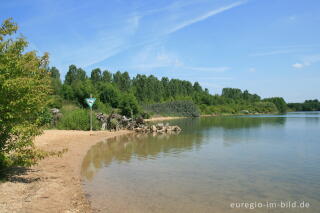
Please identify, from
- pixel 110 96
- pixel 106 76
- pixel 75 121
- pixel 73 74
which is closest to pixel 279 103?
pixel 106 76

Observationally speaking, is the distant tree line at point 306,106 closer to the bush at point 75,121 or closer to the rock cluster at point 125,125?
the rock cluster at point 125,125

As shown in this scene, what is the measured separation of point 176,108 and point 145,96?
9593 millimetres

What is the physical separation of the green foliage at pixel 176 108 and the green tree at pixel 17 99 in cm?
6530

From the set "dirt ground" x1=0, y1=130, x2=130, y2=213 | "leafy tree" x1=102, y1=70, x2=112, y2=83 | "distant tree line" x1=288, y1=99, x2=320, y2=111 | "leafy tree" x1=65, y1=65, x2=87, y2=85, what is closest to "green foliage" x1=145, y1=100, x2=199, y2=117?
"leafy tree" x1=102, y1=70, x2=112, y2=83

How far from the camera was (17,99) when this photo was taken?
731cm

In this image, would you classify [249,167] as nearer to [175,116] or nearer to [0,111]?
[0,111]

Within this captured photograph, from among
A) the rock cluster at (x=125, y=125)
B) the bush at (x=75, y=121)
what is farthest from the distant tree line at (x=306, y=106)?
the bush at (x=75, y=121)

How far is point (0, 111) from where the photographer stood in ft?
23.8

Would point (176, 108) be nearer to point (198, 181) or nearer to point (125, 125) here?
point (125, 125)

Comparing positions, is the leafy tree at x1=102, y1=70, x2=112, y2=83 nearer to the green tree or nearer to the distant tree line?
the green tree

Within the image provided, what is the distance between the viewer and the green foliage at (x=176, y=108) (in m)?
76.3

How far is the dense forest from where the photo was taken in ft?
163

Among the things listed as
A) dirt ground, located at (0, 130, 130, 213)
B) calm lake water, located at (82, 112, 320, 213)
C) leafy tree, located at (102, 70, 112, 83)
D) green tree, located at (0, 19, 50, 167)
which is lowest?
calm lake water, located at (82, 112, 320, 213)

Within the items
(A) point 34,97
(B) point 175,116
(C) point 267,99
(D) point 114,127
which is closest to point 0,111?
(A) point 34,97
